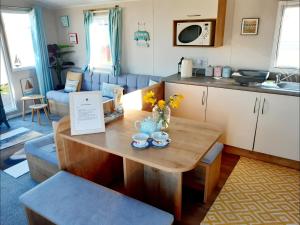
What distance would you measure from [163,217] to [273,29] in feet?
8.37

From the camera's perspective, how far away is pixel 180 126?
192cm

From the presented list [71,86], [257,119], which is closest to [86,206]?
[257,119]

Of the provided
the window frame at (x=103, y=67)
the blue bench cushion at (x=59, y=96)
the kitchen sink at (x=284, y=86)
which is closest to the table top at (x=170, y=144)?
the kitchen sink at (x=284, y=86)

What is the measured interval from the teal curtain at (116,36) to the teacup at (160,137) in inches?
111

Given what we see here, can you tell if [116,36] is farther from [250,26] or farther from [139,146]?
[139,146]

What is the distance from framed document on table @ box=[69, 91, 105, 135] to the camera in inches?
70.4

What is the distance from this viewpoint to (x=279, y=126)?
2584 millimetres

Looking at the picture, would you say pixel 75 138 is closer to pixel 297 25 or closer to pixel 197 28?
pixel 197 28

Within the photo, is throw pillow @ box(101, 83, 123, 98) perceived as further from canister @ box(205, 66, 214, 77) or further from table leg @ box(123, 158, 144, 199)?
table leg @ box(123, 158, 144, 199)

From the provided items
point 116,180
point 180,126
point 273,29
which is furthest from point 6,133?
point 273,29

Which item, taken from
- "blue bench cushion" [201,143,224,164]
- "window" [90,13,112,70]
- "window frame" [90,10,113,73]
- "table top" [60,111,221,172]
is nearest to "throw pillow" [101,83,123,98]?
"window frame" [90,10,113,73]

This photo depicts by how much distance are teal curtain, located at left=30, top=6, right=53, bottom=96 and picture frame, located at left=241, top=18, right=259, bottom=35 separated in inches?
146

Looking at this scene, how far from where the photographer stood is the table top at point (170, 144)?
1.40m

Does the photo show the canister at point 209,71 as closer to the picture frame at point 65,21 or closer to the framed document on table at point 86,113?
the framed document on table at point 86,113
